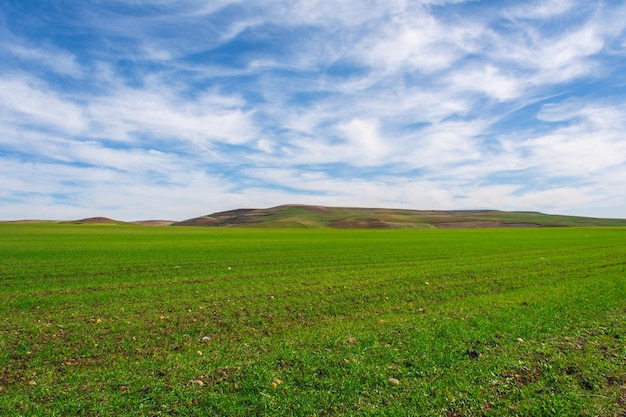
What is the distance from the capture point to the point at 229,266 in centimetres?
2534

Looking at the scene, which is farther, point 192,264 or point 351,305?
point 192,264

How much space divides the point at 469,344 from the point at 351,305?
5372mm

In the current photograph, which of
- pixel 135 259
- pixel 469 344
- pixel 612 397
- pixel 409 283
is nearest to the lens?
pixel 612 397

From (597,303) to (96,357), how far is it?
16.4 metres

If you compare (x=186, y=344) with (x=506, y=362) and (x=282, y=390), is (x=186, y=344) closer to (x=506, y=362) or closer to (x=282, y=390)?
(x=282, y=390)

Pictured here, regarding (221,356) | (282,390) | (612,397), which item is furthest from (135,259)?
(612,397)

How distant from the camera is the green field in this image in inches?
259

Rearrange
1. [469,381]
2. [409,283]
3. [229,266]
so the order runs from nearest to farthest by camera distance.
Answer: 1. [469,381]
2. [409,283]
3. [229,266]

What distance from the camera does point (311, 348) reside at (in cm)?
930

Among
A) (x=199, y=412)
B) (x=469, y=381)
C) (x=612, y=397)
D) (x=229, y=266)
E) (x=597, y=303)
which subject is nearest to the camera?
(x=199, y=412)

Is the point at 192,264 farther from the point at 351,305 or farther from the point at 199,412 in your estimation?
the point at 199,412

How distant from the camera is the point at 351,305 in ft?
46.7

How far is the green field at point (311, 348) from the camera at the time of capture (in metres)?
6.58

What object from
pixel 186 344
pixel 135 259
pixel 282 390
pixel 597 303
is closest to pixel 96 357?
pixel 186 344
